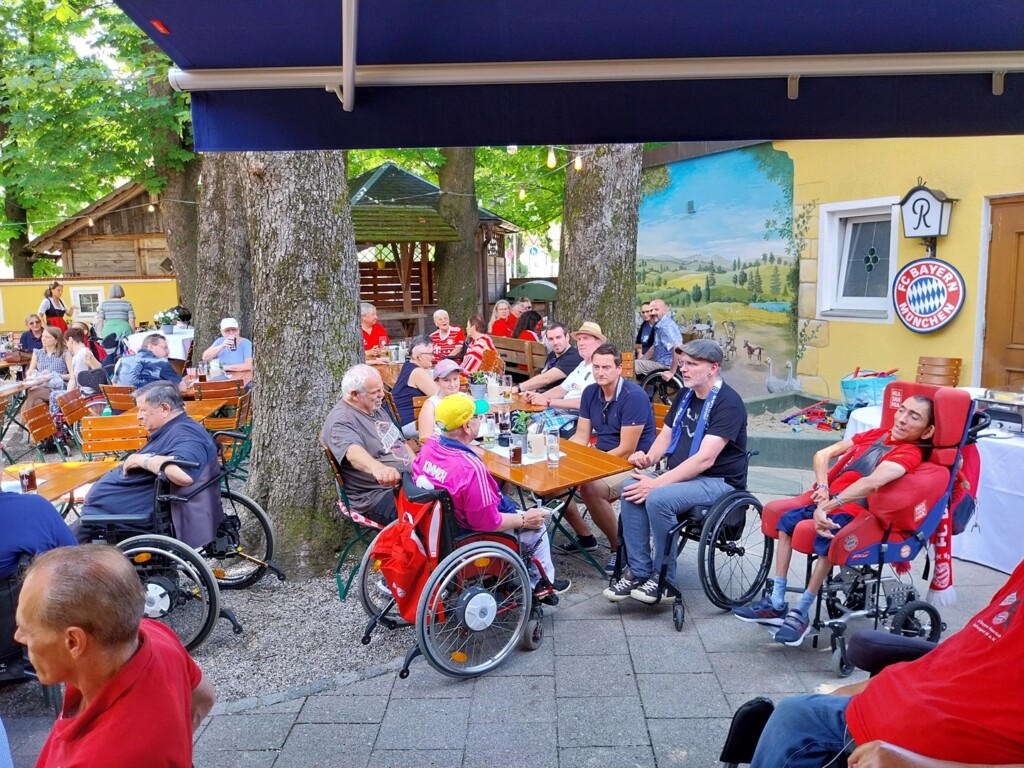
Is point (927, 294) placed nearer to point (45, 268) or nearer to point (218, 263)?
point (218, 263)

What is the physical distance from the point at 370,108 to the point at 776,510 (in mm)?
2925

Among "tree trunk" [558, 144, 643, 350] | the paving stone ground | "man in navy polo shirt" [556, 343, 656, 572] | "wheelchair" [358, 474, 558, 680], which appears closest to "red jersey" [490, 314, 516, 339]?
"tree trunk" [558, 144, 643, 350]

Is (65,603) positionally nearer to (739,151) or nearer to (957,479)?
(957,479)

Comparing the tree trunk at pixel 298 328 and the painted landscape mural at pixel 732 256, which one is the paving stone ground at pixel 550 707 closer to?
the tree trunk at pixel 298 328

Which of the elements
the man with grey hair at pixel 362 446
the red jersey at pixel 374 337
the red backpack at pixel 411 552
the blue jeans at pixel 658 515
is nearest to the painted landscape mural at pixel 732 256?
the red jersey at pixel 374 337

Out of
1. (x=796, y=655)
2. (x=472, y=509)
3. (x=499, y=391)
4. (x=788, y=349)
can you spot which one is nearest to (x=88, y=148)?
(x=499, y=391)

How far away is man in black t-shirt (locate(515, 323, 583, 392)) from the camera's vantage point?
24.7 ft

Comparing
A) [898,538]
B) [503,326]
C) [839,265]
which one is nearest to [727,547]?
[898,538]

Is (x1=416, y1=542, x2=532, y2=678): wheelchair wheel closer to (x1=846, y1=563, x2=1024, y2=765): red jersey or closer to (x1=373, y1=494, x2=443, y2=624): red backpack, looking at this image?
(x1=373, y1=494, x2=443, y2=624): red backpack

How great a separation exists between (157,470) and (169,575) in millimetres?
549

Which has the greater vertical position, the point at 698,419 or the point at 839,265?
the point at 839,265

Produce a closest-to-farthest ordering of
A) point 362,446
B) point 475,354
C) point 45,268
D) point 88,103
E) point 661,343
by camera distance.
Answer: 1. point 362,446
2. point 475,354
3. point 661,343
4. point 88,103
5. point 45,268

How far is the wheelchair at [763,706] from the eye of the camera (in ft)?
7.73

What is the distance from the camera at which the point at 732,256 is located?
11688mm
